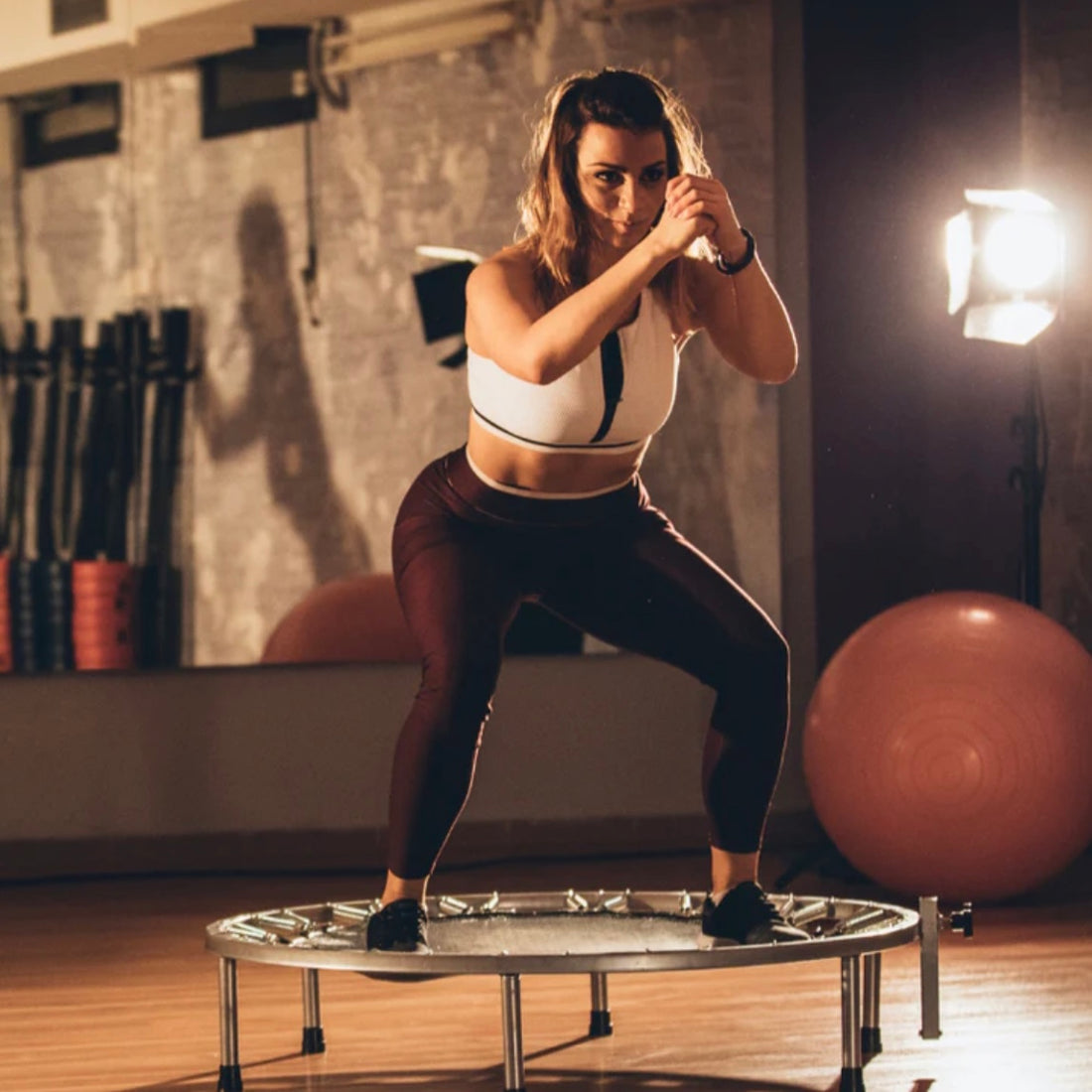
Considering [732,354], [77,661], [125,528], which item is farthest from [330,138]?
[732,354]

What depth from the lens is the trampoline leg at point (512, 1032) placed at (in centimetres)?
227

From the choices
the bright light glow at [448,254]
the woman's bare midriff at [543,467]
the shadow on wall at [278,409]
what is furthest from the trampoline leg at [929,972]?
the bright light glow at [448,254]

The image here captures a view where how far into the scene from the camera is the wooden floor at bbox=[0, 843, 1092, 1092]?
257cm

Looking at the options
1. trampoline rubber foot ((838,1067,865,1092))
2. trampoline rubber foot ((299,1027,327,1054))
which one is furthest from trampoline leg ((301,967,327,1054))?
trampoline rubber foot ((838,1067,865,1092))

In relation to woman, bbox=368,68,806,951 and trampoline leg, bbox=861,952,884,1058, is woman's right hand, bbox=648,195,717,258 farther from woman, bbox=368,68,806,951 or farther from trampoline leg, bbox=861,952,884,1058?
trampoline leg, bbox=861,952,884,1058

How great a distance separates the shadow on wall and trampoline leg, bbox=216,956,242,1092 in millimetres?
2570

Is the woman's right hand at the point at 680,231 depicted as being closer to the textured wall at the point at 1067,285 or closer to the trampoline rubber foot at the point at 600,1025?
the trampoline rubber foot at the point at 600,1025

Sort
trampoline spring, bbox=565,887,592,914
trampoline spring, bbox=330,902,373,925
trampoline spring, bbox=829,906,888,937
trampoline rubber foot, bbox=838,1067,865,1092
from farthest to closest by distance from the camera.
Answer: trampoline spring, bbox=565,887,592,914, trampoline spring, bbox=330,902,373,925, trampoline spring, bbox=829,906,888,937, trampoline rubber foot, bbox=838,1067,865,1092

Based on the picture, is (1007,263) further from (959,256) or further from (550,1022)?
(550,1022)

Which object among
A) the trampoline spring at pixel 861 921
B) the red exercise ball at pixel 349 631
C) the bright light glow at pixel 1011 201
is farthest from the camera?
the red exercise ball at pixel 349 631

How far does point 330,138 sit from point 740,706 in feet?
9.67

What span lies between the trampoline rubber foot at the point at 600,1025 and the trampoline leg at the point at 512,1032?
61 centimetres

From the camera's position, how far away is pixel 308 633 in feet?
16.0

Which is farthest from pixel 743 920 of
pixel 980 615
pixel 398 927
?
pixel 980 615
